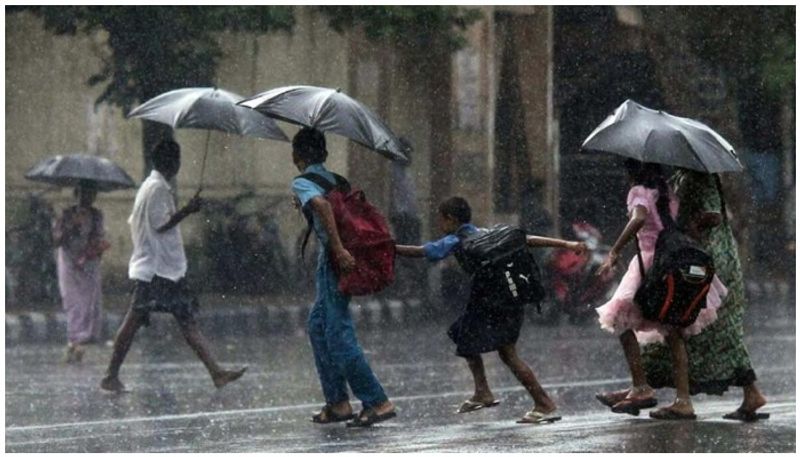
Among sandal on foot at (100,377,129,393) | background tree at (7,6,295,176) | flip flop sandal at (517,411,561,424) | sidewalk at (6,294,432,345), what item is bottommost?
sidewalk at (6,294,432,345)

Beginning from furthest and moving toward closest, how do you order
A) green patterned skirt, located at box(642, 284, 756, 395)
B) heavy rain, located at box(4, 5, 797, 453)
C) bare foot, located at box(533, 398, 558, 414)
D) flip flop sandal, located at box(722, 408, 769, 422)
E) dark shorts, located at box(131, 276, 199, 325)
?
A: dark shorts, located at box(131, 276, 199, 325) → flip flop sandal, located at box(722, 408, 769, 422) → green patterned skirt, located at box(642, 284, 756, 395) → bare foot, located at box(533, 398, 558, 414) → heavy rain, located at box(4, 5, 797, 453)

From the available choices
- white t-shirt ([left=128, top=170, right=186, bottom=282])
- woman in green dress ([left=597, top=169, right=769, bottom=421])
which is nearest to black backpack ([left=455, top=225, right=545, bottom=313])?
woman in green dress ([left=597, top=169, right=769, bottom=421])

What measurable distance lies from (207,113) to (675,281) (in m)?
3.03

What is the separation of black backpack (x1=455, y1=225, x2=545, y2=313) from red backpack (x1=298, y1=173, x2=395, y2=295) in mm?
334

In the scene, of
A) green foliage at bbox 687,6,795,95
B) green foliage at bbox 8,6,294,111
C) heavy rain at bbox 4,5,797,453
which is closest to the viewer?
heavy rain at bbox 4,5,797,453

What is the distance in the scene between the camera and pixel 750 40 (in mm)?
27547

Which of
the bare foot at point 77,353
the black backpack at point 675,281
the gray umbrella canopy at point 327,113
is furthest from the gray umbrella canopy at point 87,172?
the black backpack at point 675,281

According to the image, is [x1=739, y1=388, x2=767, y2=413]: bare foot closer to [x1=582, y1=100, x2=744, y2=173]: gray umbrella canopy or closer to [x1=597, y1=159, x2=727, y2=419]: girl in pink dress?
[x1=597, y1=159, x2=727, y2=419]: girl in pink dress

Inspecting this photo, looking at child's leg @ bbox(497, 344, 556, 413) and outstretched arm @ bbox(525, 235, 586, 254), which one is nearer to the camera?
outstretched arm @ bbox(525, 235, 586, 254)

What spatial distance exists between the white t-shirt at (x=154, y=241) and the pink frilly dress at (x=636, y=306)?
11.8 ft

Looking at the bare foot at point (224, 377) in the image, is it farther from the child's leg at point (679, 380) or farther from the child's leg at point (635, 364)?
the child's leg at point (679, 380)

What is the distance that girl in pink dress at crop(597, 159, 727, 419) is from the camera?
35.0 feet

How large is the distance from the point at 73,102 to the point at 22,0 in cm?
607

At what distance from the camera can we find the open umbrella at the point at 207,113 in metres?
12.0
